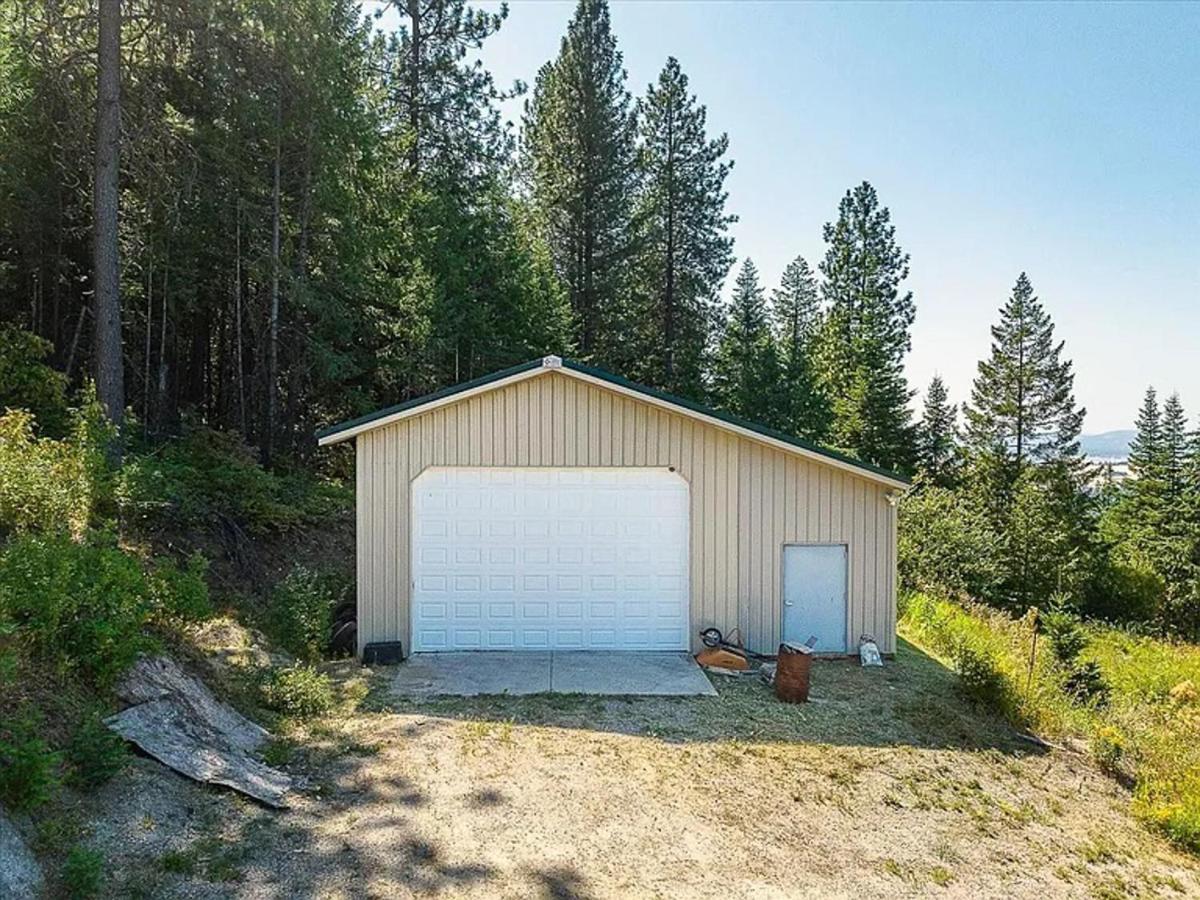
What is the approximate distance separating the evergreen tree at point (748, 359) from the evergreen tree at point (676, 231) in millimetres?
1110

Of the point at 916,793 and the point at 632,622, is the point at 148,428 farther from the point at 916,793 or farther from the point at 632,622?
the point at 916,793

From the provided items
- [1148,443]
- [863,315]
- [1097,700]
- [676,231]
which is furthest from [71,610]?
[1148,443]

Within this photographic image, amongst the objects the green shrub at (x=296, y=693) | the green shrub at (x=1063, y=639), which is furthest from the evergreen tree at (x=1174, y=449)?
the green shrub at (x=296, y=693)

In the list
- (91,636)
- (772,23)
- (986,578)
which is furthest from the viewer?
(986,578)

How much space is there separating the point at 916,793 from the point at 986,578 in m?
18.0

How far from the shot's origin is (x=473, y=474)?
9539mm

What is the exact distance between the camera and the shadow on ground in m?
6.88

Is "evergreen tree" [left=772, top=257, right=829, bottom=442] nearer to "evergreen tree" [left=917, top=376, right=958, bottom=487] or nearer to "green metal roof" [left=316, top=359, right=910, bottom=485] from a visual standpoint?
"evergreen tree" [left=917, top=376, right=958, bottom=487]

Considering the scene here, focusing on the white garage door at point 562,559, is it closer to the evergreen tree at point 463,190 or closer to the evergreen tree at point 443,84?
the evergreen tree at point 463,190

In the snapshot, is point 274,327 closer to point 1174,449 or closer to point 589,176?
point 589,176

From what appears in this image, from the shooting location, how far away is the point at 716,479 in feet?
31.3

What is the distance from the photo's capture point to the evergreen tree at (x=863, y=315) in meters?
27.7

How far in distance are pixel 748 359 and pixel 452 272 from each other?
36.4 feet

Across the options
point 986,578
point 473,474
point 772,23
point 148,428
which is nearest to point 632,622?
point 473,474
